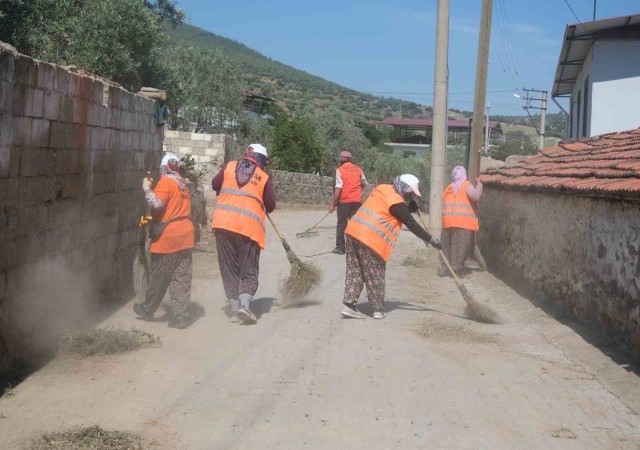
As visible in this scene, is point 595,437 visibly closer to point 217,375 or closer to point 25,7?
point 217,375

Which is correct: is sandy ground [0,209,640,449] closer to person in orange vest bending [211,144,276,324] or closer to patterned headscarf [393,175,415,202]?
person in orange vest bending [211,144,276,324]

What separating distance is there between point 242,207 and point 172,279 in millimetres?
1014

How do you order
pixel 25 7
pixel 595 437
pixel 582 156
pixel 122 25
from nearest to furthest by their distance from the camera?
pixel 595 437 → pixel 582 156 → pixel 25 7 → pixel 122 25

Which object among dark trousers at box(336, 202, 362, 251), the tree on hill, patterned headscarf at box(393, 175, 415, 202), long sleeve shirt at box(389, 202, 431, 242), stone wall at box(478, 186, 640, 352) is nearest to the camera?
stone wall at box(478, 186, 640, 352)

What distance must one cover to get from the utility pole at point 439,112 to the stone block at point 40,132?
31.4 feet

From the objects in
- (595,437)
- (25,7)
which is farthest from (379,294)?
(25,7)

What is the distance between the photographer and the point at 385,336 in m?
8.20

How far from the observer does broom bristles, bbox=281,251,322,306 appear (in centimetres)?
960

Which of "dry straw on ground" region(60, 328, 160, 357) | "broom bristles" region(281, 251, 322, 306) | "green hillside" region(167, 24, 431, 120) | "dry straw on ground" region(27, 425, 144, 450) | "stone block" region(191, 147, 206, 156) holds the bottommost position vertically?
"dry straw on ground" region(27, 425, 144, 450)

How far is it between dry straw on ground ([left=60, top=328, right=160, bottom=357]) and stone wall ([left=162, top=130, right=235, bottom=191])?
1705 centimetres

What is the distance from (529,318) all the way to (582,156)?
267 centimetres

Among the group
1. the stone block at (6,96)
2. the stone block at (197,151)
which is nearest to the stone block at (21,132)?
the stone block at (6,96)

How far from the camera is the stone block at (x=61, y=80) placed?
713 centimetres

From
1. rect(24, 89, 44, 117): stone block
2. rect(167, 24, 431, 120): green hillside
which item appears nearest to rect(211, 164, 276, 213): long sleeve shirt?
rect(24, 89, 44, 117): stone block
